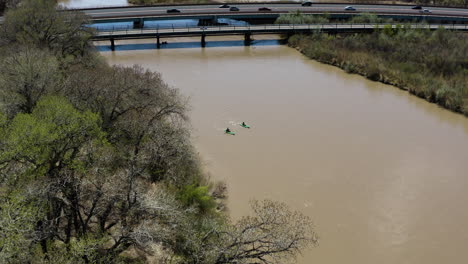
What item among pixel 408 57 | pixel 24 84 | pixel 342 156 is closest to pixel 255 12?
pixel 408 57

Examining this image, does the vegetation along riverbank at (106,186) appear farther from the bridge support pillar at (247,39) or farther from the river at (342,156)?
the bridge support pillar at (247,39)

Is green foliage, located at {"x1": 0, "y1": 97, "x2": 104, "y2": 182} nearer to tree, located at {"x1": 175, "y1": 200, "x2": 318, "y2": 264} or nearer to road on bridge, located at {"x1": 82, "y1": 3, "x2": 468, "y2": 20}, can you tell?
tree, located at {"x1": 175, "y1": 200, "x2": 318, "y2": 264}

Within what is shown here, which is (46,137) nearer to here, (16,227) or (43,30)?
(16,227)

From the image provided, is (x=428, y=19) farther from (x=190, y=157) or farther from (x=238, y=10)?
(x=190, y=157)

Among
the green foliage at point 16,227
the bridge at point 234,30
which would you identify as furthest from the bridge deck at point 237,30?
the green foliage at point 16,227

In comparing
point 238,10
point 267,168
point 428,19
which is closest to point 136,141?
point 267,168

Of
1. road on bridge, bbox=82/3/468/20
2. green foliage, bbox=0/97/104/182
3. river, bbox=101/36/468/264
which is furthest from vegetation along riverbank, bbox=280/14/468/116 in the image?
green foliage, bbox=0/97/104/182
